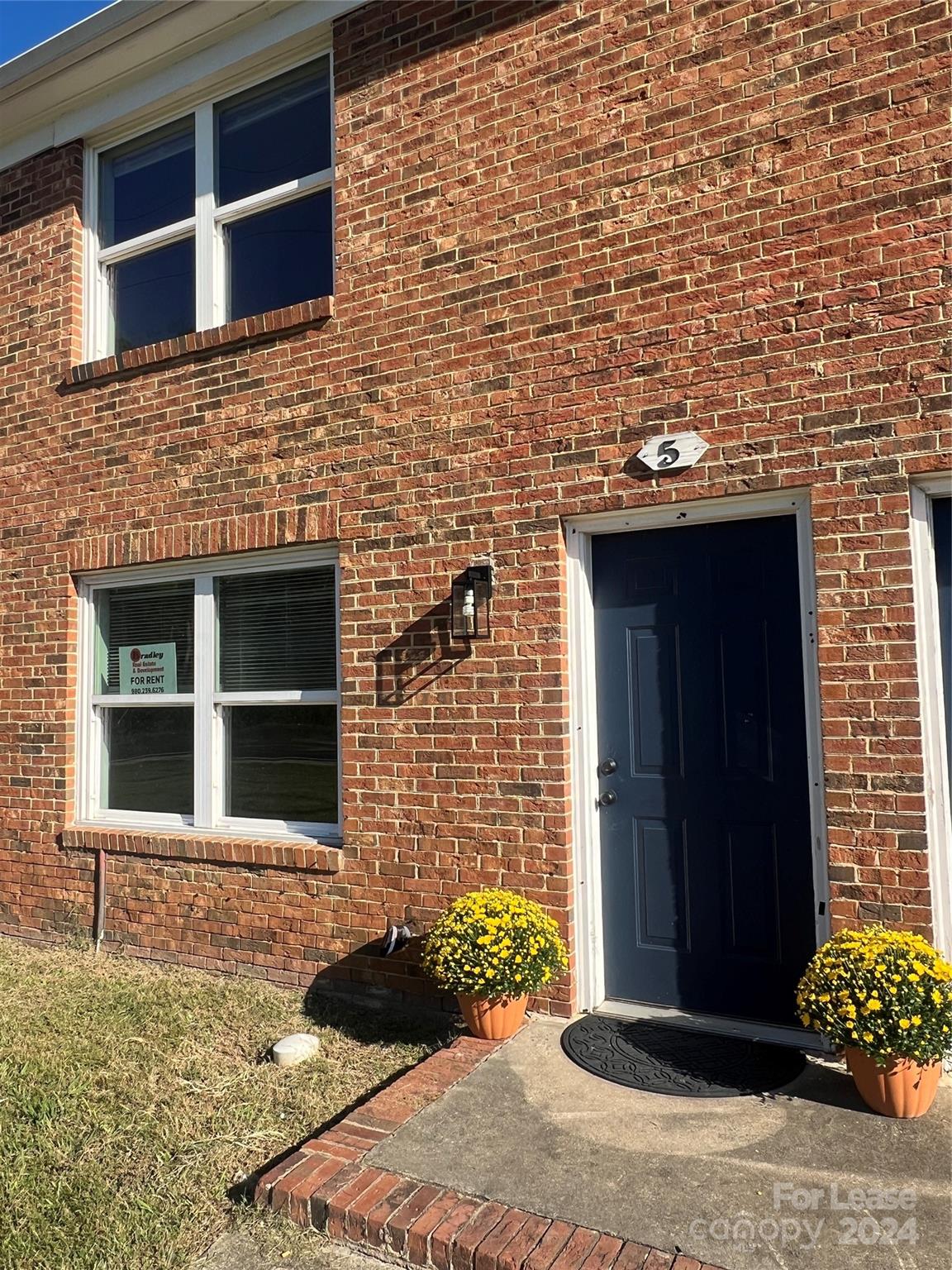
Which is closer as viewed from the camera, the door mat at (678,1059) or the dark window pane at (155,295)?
the door mat at (678,1059)

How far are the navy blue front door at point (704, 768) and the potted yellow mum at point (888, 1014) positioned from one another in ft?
2.16

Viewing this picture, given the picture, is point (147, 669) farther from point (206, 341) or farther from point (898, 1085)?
point (898, 1085)

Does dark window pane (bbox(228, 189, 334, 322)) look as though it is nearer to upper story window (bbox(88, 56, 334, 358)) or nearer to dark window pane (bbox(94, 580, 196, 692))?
upper story window (bbox(88, 56, 334, 358))

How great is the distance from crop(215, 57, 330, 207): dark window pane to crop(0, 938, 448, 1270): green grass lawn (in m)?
4.93

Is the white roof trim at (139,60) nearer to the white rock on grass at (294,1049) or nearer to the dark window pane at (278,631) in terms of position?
the dark window pane at (278,631)

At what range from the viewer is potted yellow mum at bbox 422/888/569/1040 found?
3904 millimetres

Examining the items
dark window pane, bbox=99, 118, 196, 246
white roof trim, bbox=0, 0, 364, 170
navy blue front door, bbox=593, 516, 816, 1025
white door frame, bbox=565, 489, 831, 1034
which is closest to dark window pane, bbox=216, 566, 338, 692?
white door frame, bbox=565, 489, 831, 1034

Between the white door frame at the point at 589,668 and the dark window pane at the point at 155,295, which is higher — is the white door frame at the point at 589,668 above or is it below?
below

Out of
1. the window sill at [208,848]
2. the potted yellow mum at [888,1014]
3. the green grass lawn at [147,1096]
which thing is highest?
the window sill at [208,848]

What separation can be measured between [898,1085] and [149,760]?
4756mm

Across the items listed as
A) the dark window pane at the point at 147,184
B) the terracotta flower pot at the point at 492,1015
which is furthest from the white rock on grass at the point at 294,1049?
the dark window pane at the point at 147,184

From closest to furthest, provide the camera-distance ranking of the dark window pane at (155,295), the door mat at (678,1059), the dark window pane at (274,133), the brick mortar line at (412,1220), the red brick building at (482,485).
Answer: the brick mortar line at (412,1220) → the door mat at (678,1059) → the red brick building at (482,485) → the dark window pane at (274,133) → the dark window pane at (155,295)

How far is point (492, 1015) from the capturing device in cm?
402

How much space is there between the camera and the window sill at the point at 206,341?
207 inches
